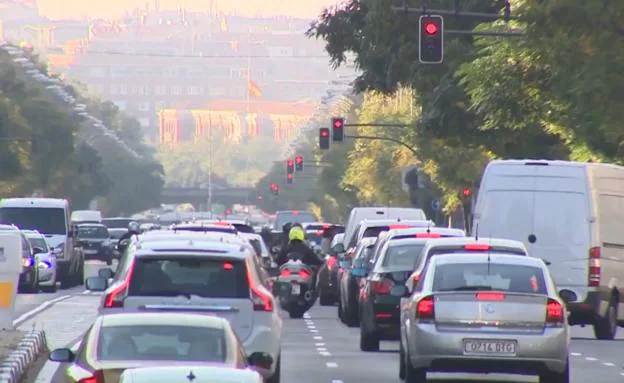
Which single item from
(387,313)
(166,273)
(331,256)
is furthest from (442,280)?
(331,256)

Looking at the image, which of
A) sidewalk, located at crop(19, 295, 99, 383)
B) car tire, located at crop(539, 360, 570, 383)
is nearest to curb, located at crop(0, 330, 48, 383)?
sidewalk, located at crop(19, 295, 99, 383)

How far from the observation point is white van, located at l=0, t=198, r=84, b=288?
5631 cm

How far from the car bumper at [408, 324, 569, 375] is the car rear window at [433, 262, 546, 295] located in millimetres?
454

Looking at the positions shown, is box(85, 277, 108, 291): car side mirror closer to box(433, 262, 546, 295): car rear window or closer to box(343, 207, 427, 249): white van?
box(433, 262, 546, 295): car rear window

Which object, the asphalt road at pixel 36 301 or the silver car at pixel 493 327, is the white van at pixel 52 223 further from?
the silver car at pixel 493 327

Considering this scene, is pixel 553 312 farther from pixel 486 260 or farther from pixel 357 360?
pixel 357 360

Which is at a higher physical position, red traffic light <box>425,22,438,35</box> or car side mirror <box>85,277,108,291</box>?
red traffic light <box>425,22,438,35</box>

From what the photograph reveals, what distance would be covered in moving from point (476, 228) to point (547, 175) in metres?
1.30

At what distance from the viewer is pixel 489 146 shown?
59.4 m

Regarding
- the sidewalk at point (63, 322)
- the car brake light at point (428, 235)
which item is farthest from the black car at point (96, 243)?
the car brake light at point (428, 235)

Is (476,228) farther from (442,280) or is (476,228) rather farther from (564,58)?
(442,280)

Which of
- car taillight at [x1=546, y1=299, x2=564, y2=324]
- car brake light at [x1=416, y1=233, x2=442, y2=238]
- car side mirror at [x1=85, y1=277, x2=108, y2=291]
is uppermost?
car side mirror at [x1=85, y1=277, x2=108, y2=291]

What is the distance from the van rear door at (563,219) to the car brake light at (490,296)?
11.0 meters

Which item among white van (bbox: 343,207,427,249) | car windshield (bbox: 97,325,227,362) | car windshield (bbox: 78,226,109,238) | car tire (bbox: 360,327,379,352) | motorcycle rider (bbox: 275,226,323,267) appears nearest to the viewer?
A: car windshield (bbox: 97,325,227,362)
